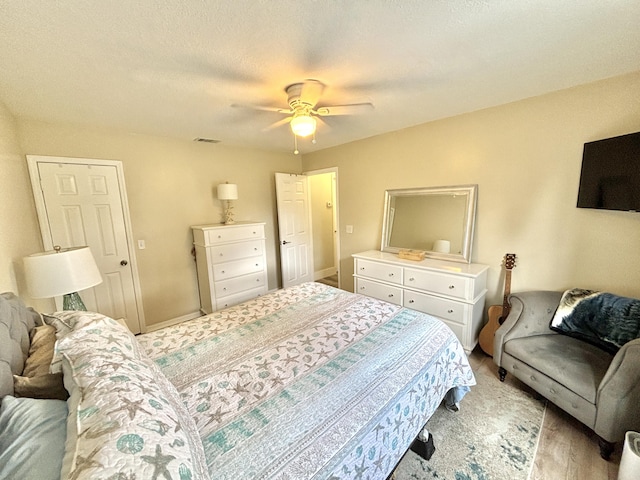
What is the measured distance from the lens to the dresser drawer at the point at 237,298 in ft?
10.8

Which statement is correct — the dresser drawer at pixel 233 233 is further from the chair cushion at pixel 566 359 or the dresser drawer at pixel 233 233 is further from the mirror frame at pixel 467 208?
the chair cushion at pixel 566 359

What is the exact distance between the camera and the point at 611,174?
181cm

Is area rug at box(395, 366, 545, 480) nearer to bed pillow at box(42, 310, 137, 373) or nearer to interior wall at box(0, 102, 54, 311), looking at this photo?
bed pillow at box(42, 310, 137, 373)

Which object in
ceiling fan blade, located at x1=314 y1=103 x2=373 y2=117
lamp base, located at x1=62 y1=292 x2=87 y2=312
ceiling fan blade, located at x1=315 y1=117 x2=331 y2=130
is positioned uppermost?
ceiling fan blade, located at x1=315 y1=117 x2=331 y2=130

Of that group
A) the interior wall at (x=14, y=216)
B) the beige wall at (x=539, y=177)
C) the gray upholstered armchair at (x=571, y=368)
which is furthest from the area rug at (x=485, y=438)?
the interior wall at (x=14, y=216)

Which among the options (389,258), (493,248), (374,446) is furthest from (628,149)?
(374,446)

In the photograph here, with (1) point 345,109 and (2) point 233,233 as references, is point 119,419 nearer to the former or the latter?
(1) point 345,109

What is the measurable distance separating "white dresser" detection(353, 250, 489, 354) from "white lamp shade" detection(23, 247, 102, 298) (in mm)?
2646

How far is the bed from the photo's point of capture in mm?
677

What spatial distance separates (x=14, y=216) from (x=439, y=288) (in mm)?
3696

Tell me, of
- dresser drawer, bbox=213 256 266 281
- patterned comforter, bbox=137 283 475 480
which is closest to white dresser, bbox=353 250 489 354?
patterned comforter, bbox=137 283 475 480

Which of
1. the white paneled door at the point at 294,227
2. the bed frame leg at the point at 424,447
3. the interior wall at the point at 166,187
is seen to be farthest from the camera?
the white paneled door at the point at 294,227

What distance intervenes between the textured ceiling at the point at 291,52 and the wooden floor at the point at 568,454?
2.39 metres

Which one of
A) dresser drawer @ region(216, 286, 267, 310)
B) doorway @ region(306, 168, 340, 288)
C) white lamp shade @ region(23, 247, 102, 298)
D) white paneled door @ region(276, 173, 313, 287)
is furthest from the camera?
doorway @ region(306, 168, 340, 288)
